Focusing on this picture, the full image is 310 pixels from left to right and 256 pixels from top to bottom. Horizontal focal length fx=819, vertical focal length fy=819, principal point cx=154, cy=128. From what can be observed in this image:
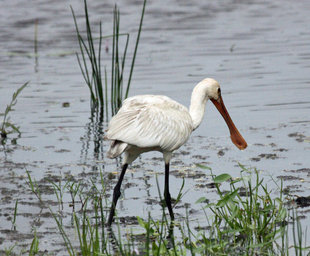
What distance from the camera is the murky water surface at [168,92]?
745 centimetres

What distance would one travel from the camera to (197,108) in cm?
716

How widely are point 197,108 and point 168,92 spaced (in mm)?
4594

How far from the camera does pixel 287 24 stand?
17906 millimetres

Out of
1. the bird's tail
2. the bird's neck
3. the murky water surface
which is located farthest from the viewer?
the murky water surface

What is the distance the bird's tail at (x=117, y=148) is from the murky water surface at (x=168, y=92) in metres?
0.59

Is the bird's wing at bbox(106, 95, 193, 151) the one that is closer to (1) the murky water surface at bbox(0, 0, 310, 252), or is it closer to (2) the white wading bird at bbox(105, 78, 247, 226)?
(2) the white wading bird at bbox(105, 78, 247, 226)

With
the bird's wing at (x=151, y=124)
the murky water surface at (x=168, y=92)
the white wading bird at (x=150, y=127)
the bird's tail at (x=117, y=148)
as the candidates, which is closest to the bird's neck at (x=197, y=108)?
the white wading bird at (x=150, y=127)

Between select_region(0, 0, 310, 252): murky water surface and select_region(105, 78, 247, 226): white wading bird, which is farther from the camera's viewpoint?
select_region(0, 0, 310, 252): murky water surface

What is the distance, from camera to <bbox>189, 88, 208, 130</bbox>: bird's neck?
281 inches

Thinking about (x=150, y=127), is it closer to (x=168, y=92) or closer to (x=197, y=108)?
(x=197, y=108)

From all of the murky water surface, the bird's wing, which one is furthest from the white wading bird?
the murky water surface

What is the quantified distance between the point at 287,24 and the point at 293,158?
10142 millimetres

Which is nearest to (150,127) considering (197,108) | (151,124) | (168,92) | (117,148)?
(151,124)

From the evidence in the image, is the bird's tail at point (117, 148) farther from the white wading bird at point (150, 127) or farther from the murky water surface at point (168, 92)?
the murky water surface at point (168, 92)
